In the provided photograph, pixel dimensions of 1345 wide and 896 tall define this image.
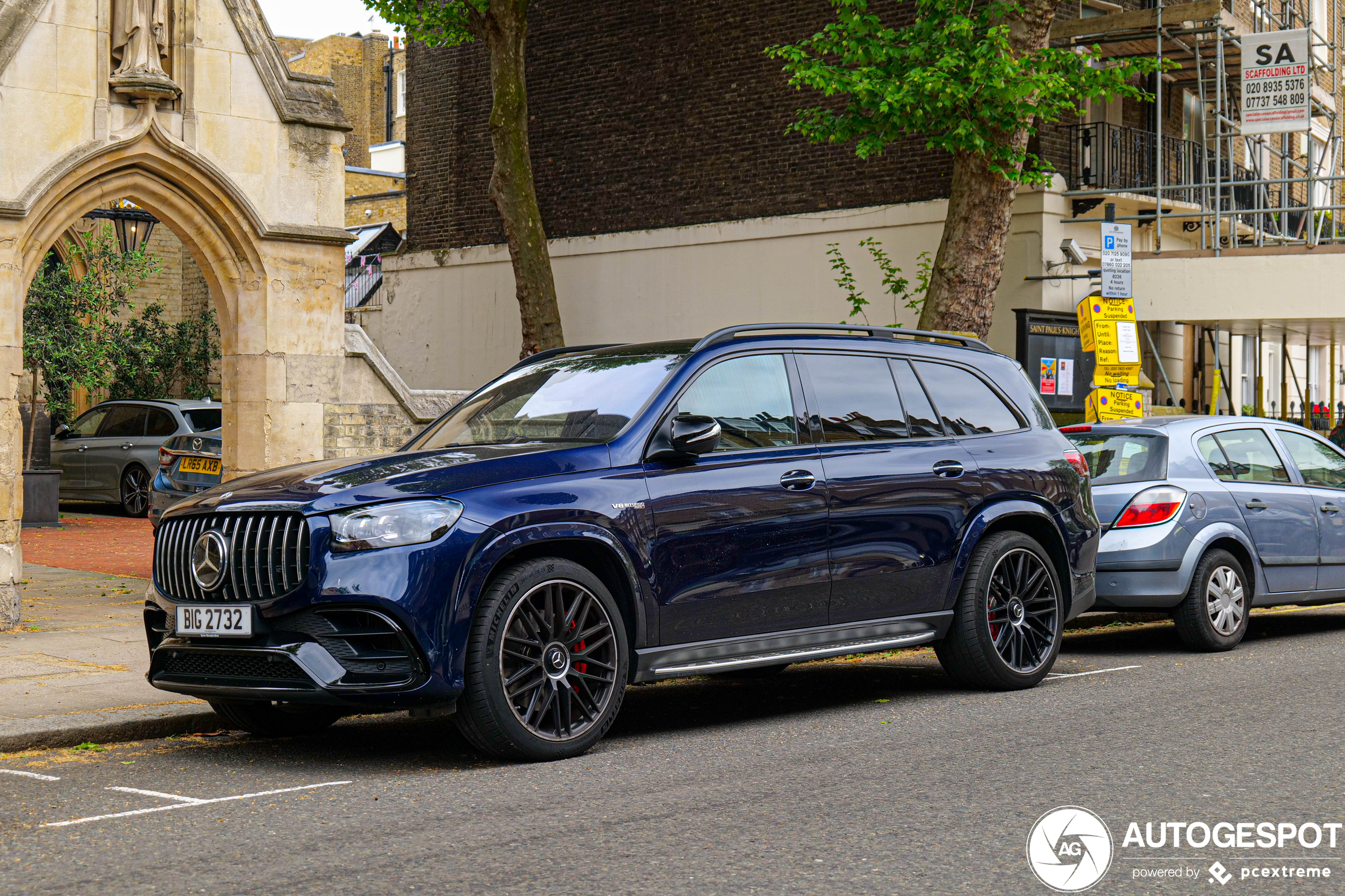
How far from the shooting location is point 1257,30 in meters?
26.9

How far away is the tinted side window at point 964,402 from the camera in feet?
27.7

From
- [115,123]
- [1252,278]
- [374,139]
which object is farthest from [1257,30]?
[374,139]

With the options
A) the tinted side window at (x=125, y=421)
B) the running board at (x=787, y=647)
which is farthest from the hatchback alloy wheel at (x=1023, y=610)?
the tinted side window at (x=125, y=421)

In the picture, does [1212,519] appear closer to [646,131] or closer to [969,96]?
[969,96]

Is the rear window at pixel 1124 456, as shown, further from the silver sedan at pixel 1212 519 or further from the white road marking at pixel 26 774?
the white road marking at pixel 26 774

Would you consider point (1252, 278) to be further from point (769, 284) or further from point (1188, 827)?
point (1188, 827)

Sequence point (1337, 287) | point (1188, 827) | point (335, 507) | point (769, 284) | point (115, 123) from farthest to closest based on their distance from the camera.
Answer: point (769, 284) → point (1337, 287) → point (115, 123) → point (335, 507) → point (1188, 827)

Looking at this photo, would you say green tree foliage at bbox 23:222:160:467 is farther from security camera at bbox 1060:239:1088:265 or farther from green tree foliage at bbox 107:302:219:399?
security camera at bbox 1060:239:1088:265

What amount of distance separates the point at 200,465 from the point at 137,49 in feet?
13.2

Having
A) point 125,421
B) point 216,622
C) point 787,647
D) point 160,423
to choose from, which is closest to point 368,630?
point 216,622

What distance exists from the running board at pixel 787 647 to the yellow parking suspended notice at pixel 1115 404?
7.39 m

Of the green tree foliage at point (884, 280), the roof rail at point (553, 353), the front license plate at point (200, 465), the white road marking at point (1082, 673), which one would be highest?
the green tree foliage at point (884, 280)

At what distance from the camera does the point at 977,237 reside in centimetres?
1595

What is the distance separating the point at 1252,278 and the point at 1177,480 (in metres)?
11.5
